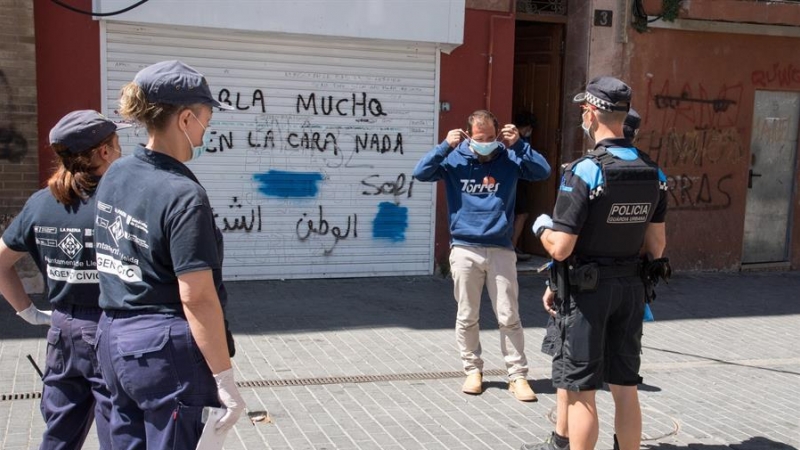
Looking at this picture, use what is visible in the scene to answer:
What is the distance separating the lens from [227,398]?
296 cm

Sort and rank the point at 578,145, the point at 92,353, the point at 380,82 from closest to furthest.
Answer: the point at 92,353
the point at 380,82
the point at 578,145

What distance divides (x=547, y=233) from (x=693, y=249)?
26.5ft

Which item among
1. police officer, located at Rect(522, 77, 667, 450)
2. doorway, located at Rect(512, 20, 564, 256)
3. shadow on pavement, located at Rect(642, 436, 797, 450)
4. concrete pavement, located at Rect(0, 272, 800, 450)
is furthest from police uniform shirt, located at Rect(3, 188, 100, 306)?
doorway, located at Rect(512, 20, 564, 256)

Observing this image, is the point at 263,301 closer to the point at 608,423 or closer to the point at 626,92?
the point at 608,423

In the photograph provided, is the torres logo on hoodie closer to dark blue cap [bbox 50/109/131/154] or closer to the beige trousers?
the beige trousers

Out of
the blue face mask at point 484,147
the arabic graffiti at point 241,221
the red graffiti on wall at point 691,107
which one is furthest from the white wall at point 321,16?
the blue face mask at point 484,147

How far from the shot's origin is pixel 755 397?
657 cm

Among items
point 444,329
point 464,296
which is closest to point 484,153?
point 464,296

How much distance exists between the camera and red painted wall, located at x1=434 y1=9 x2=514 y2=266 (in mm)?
10617

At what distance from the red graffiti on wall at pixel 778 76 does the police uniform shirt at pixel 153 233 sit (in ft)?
35.0

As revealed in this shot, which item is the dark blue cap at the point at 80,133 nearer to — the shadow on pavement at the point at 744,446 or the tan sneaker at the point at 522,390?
the tan sneaker at the point at 522,390

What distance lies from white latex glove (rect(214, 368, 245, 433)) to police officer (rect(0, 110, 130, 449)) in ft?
2.84

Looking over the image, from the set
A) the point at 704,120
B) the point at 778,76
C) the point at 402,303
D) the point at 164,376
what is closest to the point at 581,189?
the point at 164,376

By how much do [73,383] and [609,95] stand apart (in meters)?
2.89
